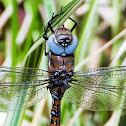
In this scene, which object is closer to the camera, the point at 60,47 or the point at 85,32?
the point at 60,47

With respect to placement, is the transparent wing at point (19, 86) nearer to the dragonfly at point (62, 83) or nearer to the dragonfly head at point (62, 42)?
the dragonfly at point (62, 83)

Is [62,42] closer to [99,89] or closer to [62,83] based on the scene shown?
[62,83]

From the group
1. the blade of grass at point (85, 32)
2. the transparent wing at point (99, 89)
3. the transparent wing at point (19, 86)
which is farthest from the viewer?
the blade of grass at point (85, 32)

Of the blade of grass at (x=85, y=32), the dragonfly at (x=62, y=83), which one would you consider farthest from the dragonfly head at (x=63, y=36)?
the blade of grass at (x=85, y=32)

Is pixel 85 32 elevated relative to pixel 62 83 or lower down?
elevated

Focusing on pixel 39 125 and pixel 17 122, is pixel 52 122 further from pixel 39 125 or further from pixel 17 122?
pixel 17 122

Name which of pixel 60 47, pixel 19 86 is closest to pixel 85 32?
pixel 60 47

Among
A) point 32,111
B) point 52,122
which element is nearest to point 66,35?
point 52,122
